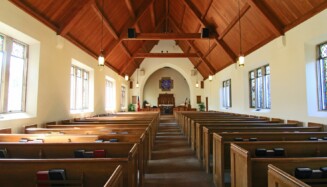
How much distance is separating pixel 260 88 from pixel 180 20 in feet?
17.3

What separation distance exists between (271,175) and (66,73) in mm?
5601

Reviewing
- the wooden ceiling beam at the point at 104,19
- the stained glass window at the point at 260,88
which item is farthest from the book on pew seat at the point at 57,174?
the stained glass window at the point at 260,88

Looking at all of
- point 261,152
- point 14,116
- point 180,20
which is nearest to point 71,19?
point 14,116

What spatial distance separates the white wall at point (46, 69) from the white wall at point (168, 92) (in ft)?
38.1

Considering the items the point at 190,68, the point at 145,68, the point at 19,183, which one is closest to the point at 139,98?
the point at 145,68

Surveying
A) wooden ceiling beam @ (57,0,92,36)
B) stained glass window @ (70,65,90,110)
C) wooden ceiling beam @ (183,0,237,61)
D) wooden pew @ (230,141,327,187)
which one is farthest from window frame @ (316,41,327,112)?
stained glass window @ (70,65,90,110)

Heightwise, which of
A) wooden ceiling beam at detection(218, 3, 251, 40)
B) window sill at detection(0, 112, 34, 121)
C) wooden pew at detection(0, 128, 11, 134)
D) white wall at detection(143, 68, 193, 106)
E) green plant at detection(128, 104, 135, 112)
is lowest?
wooden pew at detection(0, 128, 11, 134)

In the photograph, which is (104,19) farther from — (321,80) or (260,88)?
(321,80)

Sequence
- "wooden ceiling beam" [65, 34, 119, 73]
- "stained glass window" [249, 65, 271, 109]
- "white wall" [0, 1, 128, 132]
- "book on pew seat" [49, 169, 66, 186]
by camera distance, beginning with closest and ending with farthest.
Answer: "book on pew seat" [49, 169, 66, 186], "white wall" [0, 1, 128, 132], "wooden ceiling beam" [65, 34, 119, 73], "stained glass window" [249, 65, 271, 109]

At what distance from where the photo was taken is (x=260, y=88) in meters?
7.38

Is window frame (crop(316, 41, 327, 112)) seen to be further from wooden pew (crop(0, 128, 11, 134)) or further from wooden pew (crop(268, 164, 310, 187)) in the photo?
wooden pew (crop(0, 128, 11, 134))

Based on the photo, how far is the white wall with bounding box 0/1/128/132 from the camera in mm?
3971

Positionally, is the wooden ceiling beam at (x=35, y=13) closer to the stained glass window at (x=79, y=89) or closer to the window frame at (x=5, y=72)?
the window frame at (x=5, y=72)

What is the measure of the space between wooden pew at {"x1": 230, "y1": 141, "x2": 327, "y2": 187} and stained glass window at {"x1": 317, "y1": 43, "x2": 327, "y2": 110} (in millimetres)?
2496
